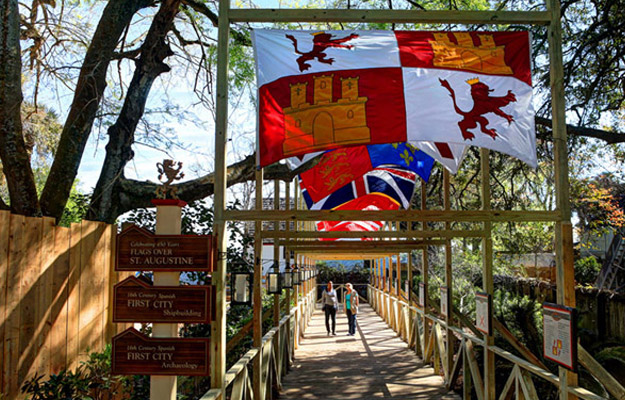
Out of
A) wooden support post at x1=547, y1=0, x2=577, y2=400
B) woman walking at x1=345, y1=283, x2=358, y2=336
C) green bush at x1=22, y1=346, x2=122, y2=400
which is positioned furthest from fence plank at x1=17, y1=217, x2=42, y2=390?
woman walking at x1=345, y1=283, x2=358, y2=336

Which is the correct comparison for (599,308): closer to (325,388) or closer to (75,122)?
(325,388)

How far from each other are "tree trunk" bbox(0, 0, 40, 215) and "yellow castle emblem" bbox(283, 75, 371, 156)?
10.9ft

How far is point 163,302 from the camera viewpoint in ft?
15.3

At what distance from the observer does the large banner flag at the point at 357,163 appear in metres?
9.31

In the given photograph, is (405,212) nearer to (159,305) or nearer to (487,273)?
(159,305)

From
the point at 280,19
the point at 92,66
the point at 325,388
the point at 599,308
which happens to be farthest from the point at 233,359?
the point at 599,308

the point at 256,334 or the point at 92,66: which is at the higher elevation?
the point at 92,66

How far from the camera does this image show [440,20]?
556cm

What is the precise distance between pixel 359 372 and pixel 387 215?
23.3ft

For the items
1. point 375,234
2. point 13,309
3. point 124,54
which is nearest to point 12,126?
point 13,309

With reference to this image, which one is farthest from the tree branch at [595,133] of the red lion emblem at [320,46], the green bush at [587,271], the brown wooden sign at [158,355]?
the green bush at [587,271]

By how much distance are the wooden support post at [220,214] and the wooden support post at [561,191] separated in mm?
2996

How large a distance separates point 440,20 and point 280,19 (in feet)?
5.01

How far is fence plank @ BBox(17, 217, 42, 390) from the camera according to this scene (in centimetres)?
490
